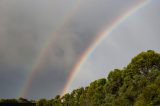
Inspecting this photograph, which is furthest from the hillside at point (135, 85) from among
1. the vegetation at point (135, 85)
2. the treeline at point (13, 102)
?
the treeline at point (13, 102)

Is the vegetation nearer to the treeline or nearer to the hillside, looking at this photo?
the hillside

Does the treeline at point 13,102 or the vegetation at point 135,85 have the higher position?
the treeline at point 13,102

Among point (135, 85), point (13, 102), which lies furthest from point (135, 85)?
point (13, 102)

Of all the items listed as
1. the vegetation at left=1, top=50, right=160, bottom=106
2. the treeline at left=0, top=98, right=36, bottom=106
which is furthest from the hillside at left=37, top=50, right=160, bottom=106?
the treeline at left=0, top=98, right=36, bottom=106

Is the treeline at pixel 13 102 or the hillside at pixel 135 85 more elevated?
the treeline at pixel 13 102

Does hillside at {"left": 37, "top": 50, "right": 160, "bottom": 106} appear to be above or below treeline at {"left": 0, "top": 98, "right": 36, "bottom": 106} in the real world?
below

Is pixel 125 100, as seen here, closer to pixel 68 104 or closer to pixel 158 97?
pixel 158 97

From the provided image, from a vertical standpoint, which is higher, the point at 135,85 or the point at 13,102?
the point at 13,102

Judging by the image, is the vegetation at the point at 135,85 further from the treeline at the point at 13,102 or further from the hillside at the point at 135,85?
the treeline at the point at 13,102

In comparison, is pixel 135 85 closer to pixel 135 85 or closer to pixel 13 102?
pixel 135 85

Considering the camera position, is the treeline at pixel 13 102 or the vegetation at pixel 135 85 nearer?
the vegetation at pixel 135 85

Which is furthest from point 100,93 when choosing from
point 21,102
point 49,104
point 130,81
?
point 21,102

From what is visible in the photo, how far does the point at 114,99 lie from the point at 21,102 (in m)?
100

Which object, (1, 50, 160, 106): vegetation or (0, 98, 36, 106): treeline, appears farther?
(0, 98, 36, 106): treeline
